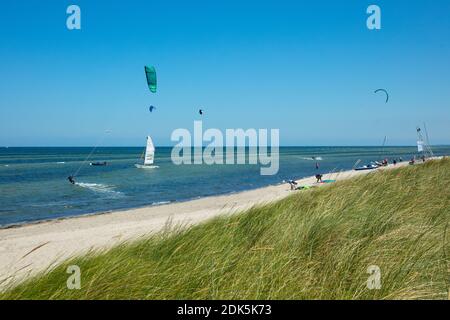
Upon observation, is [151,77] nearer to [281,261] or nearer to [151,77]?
[151,77]

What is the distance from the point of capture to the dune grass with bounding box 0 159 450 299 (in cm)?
326

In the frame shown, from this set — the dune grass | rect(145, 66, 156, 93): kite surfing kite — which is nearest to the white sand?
the dune grass

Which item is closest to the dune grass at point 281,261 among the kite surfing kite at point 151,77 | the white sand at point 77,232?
the white sand at point 77,232

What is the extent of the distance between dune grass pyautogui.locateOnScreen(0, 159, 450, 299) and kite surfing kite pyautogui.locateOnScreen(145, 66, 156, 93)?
1320cm

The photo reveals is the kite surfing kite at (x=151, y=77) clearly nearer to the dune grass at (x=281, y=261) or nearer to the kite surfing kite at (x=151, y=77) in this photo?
the kite surfing kite at (x=151, y=77)

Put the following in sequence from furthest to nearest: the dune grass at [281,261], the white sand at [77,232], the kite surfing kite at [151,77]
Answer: the kite surfing kite at [151,77]
the white sand at [77,232]
the dune grass at [281,261]

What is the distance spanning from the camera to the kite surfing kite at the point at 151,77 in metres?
17.3

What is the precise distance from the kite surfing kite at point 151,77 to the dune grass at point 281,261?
13203mm

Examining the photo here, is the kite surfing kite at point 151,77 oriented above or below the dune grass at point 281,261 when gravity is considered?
above

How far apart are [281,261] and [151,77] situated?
15.4 m

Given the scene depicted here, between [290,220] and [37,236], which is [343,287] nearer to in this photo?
[290,220]

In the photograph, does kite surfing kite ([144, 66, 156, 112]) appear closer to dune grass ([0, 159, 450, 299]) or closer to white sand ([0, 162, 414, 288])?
white sand ([0, 162, 414, 288])

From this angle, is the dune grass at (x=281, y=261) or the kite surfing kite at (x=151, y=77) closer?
the dune grass at (x=281, y=261)
